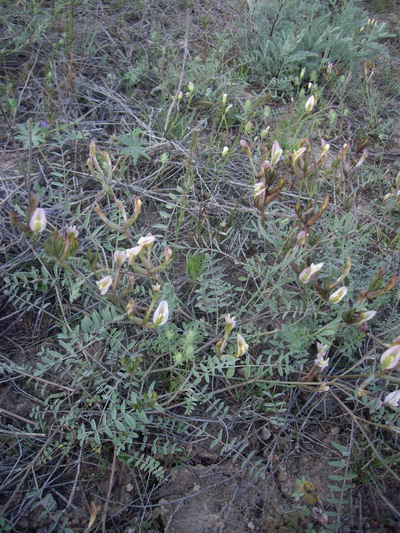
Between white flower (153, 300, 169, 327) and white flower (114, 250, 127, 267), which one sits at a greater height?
white flower (114, 250, 127, 267)

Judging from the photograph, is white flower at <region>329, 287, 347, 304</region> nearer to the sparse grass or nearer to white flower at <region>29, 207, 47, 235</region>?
the sparse grass

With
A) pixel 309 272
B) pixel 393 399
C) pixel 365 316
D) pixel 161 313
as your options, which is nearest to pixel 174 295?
pixel 161 313

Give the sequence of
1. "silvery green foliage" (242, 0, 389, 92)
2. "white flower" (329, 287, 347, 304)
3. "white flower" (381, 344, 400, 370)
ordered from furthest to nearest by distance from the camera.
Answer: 1. "silvery green foliage" (242, 0, 389, 92)
2. "white flower" (329, 287, 347, 304)
3. "white flower" (381, 344, 400, 370)

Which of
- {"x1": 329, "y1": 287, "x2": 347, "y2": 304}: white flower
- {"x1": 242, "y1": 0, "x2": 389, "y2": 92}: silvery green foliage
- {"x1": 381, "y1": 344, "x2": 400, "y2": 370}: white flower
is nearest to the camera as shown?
{"x1": 381, "y1": 344, "x2": 400, "y2": 370}: white flower

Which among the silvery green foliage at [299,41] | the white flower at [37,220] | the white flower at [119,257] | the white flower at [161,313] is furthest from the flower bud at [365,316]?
the silvery green foliage at [299,41]

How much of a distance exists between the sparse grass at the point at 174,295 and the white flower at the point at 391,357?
0.05 meters

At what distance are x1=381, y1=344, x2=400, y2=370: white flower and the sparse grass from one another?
0.05m

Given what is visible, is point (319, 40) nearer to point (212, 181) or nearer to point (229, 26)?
point (229, 26)

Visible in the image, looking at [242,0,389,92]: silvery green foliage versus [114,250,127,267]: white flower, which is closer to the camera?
[114,250,127,267]: white flower

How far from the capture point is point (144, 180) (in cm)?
218

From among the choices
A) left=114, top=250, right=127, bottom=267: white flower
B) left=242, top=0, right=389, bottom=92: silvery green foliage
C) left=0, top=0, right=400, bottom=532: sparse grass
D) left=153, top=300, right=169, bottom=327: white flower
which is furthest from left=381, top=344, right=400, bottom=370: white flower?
left=242, top=0, right=389, bottom=92: silvery green foliage

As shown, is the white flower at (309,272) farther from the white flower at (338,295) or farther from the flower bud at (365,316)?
the flower bud at (365,316)

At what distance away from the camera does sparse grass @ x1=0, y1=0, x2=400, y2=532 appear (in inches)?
57.1

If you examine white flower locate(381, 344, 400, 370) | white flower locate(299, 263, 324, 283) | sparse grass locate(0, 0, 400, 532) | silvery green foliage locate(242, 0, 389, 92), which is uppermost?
silvery green foliage locate(242, 0, 389, 92)
